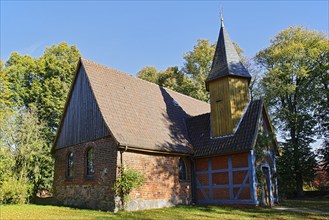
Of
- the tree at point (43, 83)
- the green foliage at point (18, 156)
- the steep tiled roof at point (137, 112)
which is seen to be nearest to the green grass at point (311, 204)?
the steep tiled roof at point (137, 112)

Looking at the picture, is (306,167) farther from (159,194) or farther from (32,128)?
(32,128)

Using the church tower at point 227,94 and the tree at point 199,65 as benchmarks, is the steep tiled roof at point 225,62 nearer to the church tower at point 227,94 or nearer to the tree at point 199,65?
the church tower at point 227,94

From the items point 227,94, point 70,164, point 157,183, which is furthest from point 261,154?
point 70,164

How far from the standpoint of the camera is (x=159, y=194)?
1434 cm

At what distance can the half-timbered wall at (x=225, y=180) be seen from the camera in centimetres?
1451

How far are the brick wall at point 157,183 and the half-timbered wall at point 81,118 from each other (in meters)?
2.07

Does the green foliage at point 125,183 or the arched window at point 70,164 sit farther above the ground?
the arched window at point 70,164

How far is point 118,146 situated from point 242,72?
8634 millimetres

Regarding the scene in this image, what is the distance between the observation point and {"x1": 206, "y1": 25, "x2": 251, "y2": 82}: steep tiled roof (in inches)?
669

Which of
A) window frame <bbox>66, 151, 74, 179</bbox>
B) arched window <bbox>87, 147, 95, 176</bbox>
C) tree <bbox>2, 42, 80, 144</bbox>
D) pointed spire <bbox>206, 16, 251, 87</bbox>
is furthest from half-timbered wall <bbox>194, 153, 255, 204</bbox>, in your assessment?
tree <bbox>2, 42, 80, 144</bbox>

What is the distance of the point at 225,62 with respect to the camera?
1748 cm

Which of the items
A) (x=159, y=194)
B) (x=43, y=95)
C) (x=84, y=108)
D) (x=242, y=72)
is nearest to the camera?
(x=159, y=194)

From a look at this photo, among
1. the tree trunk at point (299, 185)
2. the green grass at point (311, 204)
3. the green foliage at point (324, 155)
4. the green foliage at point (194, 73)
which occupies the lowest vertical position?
the green grass at point (311, 204)

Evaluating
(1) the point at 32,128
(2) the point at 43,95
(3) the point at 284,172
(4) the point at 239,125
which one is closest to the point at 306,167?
(3) the point at 284,172
